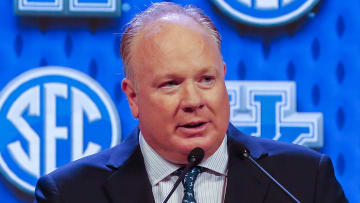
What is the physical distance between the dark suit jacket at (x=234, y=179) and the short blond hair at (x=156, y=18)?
0.25 m

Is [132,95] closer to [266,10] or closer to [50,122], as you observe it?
[50,122]

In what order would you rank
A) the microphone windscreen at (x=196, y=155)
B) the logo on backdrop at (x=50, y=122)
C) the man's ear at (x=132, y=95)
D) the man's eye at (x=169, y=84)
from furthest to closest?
1. the logo on backdrop at (x=50, y=122)
2. the man's ear at (x=132, y=95)
3. the man's eye at (x=169, y=84)
4. the microphone windscreen at (x=196, y=155)

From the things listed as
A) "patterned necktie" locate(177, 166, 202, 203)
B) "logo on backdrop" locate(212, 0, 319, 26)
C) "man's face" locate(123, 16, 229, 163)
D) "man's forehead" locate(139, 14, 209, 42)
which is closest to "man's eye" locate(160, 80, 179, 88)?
"man's face" locate(123, 16, 229, 163)

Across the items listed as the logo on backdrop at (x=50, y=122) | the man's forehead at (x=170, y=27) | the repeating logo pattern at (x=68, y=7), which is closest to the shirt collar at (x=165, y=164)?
the man's forehead at (x=170, y=27)

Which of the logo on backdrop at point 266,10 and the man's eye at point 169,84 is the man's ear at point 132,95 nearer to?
the man's eye at point 169,84

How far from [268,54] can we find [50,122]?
0.94m

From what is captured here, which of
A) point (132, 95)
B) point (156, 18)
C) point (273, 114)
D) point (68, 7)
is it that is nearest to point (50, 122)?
point (68, 7)

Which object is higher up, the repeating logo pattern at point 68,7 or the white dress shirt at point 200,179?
the repeating logo pattern at point 68,7

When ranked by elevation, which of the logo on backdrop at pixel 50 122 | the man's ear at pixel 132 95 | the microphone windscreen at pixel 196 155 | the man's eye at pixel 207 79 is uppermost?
the man's eye at pixel 207 79

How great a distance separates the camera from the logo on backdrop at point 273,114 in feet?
9.02

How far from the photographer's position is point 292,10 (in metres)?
2.81

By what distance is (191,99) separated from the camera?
1.50 meters

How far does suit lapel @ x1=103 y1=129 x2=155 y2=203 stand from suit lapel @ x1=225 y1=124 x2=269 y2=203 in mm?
199

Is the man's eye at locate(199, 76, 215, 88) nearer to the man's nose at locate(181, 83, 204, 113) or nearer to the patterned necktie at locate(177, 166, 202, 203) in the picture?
the man's nose at locate(181, 83, 204, 113)
